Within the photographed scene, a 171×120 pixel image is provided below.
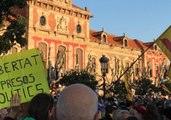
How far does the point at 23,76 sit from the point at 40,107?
250 cm

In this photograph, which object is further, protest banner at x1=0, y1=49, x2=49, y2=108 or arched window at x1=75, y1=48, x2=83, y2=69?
arched window at x1=75, y1=48, x2=83, y2=69

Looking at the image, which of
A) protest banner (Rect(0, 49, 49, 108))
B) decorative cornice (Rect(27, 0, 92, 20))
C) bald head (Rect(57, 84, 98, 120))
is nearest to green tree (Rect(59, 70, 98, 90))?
decorative cornice (Rect(27, 0, 92, 20))

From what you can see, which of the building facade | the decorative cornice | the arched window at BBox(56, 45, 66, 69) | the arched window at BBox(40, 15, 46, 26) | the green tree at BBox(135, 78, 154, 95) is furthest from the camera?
the green tree at BBox(135, 78, 154, 95)

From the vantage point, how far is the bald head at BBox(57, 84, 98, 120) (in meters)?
2.44

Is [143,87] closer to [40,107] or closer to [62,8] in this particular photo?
[62,8]

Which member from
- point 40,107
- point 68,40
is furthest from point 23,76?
point 68,40

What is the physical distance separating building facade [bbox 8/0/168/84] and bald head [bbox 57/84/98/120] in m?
37.6

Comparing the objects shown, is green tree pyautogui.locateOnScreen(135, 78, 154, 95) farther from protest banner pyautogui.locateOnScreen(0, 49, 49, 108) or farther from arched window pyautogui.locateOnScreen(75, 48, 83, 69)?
protest banner pyautogui.locateOnScreen(0, 49, 49, 108)

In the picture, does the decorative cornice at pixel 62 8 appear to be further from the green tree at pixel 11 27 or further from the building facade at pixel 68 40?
the green tree at pixel 11 27

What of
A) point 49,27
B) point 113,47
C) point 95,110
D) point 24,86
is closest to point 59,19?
point 49,27

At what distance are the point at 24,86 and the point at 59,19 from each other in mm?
40747

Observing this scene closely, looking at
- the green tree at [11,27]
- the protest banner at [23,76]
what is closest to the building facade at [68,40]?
the green tree at [11,27]

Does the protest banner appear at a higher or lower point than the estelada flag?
lower

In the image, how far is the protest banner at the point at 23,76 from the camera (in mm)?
5905
